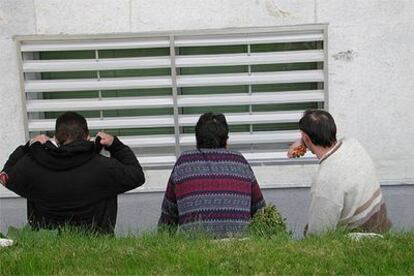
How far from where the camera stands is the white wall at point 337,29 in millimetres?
6316

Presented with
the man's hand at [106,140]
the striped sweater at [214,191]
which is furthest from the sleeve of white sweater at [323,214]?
the man's hand at [106,140]

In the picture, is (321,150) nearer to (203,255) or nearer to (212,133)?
(212,133)

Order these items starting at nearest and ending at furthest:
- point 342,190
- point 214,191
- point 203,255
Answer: point 203,255 → point 342,190 → point 214,191

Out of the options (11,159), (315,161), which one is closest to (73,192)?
(11,159)

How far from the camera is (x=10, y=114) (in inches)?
257

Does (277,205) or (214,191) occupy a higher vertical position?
(214,191)

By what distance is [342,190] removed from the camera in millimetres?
4188

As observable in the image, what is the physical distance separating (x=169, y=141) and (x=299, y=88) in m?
1.38

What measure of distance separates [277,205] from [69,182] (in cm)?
283

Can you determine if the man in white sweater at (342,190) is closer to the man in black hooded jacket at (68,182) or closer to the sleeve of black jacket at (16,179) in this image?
the man in black hooded jacket at (68,182)

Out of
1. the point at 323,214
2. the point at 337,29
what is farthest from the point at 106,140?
the point at 337,29

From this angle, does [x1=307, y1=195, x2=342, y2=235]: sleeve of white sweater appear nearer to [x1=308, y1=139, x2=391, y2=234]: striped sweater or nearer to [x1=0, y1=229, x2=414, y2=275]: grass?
[x1=308, y1=139, x2=391, y2=234]: striped sweater

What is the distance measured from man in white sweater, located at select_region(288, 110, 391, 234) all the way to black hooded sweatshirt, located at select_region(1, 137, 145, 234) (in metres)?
1.20

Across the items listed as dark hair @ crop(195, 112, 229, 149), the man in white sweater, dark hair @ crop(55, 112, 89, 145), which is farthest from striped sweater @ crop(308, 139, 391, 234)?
dark hair @ crop(55, 112, 89, 145)
